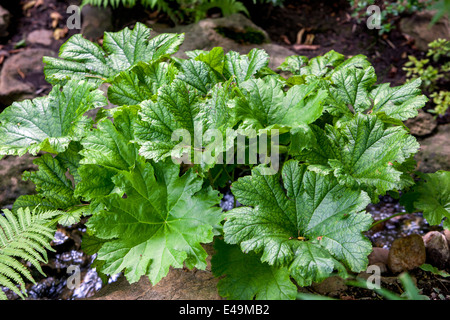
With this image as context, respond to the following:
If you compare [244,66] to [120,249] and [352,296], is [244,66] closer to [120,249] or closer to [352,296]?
[120,249]

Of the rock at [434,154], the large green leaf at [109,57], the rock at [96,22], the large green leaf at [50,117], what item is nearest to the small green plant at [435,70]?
the rock at [434,154]

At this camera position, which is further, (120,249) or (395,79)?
(395,79)

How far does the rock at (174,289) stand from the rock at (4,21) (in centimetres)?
343

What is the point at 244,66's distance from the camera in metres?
2.02

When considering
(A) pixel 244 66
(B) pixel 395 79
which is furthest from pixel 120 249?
(B) pixel 395 79

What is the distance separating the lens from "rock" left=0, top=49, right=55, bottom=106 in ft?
10.6

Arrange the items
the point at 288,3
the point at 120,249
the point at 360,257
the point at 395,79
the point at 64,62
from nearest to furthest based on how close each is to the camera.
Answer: the point at 360,257 → the point at 120,249 → the point at 64,62 → the point at 395,79 → the point at 288,3

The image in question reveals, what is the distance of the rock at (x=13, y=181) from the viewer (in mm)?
2582

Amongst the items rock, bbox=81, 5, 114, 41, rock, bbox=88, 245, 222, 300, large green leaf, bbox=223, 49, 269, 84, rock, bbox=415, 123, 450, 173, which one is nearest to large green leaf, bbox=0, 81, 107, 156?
large green leaf, bbox=223, 49, 269, 84

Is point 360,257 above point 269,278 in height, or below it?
above

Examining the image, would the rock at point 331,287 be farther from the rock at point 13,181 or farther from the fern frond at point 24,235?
the rock at point 13,181

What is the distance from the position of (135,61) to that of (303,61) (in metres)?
1.01

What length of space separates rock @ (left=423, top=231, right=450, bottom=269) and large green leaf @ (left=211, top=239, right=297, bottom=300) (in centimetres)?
101

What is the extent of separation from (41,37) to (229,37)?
215cm
